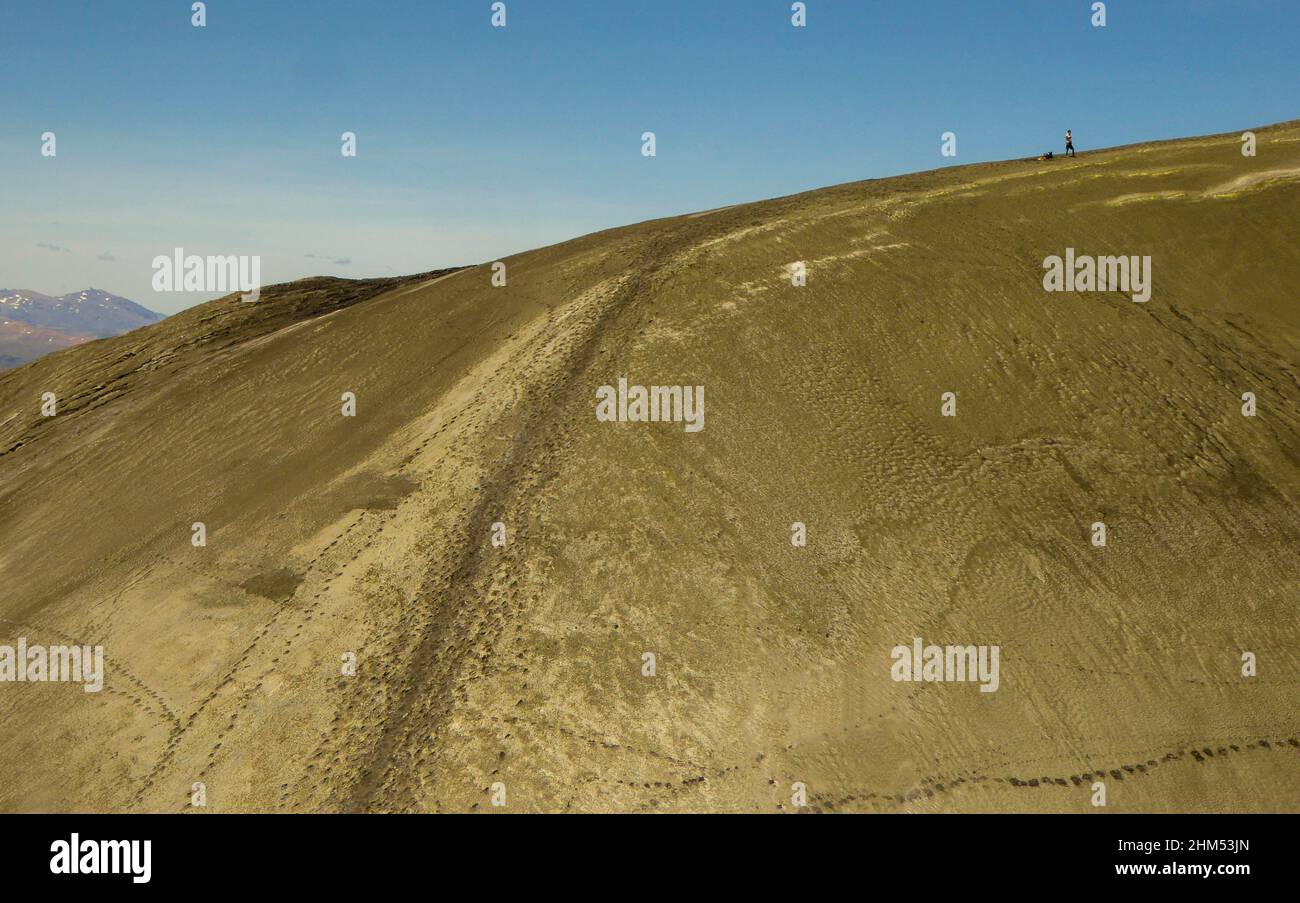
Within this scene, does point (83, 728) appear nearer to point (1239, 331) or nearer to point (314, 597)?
point (314, 597)

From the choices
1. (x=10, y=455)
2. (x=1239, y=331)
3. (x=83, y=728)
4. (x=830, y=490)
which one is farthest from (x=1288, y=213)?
(x=10, y=455)

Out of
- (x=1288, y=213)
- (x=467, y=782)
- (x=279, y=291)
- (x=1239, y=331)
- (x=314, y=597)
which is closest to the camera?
(x=467, y=782)

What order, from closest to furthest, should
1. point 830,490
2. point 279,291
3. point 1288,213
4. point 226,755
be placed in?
1. point 226,755
2. point 830,490
3. point 1288,213
4. point 279,291

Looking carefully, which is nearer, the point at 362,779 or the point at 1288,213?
the point at 362,779

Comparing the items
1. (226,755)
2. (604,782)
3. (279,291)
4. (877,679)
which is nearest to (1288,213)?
(877,679)

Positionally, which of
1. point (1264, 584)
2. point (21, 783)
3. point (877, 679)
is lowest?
point (21, 783)

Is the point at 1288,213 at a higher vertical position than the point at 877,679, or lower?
higher

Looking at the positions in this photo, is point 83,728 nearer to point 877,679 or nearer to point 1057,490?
point 877,679
